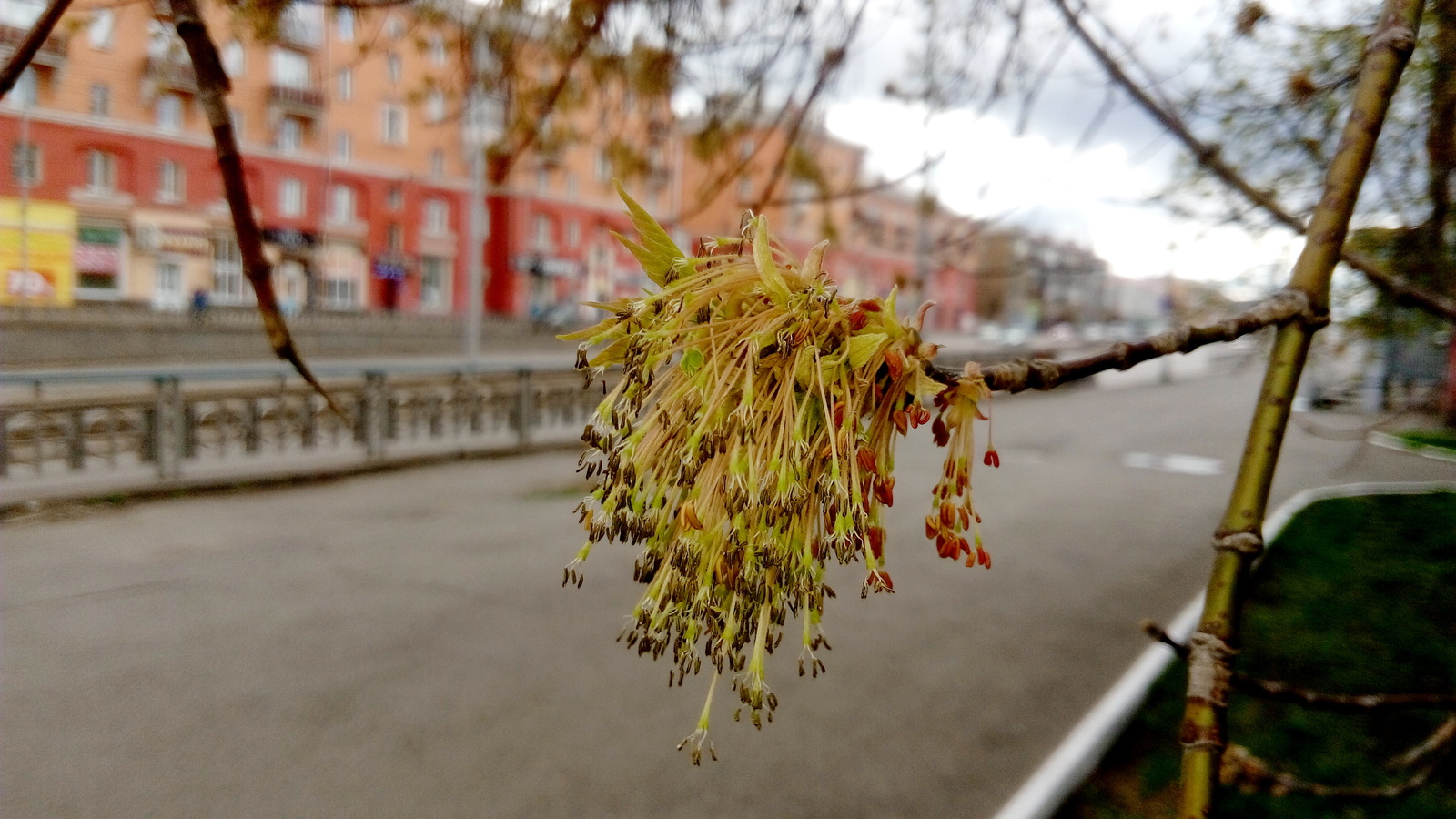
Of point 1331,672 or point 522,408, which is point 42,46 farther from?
point 522,408

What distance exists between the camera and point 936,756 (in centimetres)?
472

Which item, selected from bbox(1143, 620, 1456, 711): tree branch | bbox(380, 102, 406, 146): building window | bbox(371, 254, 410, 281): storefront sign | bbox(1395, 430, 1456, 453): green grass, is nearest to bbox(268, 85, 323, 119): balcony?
bbox(380, 102, 406, 146): building window

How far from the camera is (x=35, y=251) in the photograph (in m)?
5.70

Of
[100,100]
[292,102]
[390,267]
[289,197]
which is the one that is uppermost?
[390,267]

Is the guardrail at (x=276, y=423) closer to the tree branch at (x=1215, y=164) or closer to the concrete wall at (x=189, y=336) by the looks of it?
the concrete wall at (x=189, y=336)

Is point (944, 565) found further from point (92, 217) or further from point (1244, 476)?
point (92, 217)

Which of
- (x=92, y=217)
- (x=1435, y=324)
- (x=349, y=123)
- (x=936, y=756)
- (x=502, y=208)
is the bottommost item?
(x=936, y=756)

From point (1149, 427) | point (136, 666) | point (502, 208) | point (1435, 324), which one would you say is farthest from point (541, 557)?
point (502, 208)

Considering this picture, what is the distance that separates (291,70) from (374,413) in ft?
23.1

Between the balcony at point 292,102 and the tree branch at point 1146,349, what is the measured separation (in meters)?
4.69

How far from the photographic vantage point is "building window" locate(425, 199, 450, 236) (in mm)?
18906

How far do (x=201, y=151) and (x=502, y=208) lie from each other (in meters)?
24.5

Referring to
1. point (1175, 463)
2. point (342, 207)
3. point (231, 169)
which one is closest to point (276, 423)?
point (342, 207)

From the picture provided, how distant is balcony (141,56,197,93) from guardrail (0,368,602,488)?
2916mm
